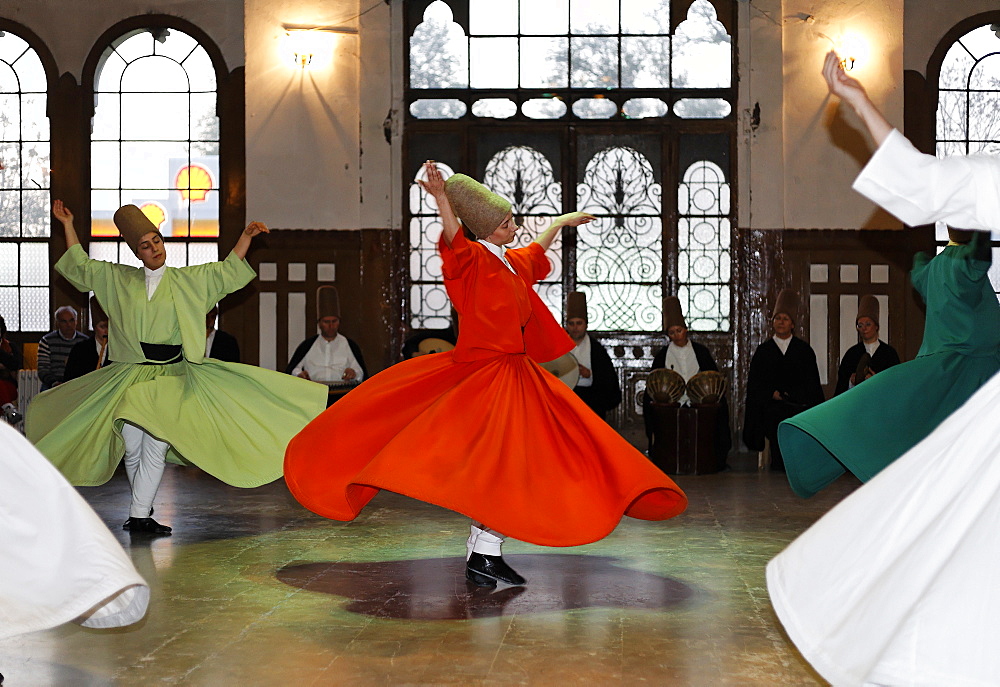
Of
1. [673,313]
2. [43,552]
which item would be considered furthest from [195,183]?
[43,552]

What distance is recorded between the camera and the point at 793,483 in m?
4.95

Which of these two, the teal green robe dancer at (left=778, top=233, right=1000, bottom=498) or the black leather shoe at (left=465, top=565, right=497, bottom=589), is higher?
the teal green robe dancer at (left=778, top=233, right=1000, bottom=498)

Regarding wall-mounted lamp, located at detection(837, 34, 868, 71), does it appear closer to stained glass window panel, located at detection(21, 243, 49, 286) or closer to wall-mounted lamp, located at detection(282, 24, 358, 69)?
wall-mounted lamp, located at detection(282, 24, 358, 69)

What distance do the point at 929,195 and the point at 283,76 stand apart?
8.00 m

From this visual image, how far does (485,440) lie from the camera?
423cm

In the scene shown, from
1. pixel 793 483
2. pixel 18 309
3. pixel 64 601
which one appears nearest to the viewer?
pixel 64 601

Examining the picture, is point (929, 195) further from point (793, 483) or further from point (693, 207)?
point (693, 207)

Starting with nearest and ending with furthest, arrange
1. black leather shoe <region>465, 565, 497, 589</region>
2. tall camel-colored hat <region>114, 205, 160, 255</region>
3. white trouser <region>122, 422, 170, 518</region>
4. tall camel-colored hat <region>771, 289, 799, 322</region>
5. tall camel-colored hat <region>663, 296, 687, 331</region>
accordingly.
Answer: black leather shoe <region>465, 565, 497, 589</region>, white trouser <region>122, 422, 170, 518</region>, tall camel-colored hat <region>114, 205, 160, 255</region>, tall camel-colored hat <region>771, 289, 799, 322</region>, tall camel-colored hat <region>663, 296, 687, 331</region>

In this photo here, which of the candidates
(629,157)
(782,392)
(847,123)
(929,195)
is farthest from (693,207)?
(929,195)

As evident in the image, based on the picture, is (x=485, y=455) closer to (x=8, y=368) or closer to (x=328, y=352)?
(x=328, y=352)

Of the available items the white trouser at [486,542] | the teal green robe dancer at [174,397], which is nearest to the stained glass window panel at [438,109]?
the teal green robe dancer at [174,397]

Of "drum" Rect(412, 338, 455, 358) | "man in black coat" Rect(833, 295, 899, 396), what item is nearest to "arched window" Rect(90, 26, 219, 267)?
"drum" Rect(412, 338, 455, 358)

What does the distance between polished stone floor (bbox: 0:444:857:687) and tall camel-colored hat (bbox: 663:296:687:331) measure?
3003mm

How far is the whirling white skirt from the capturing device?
89.9 inches
